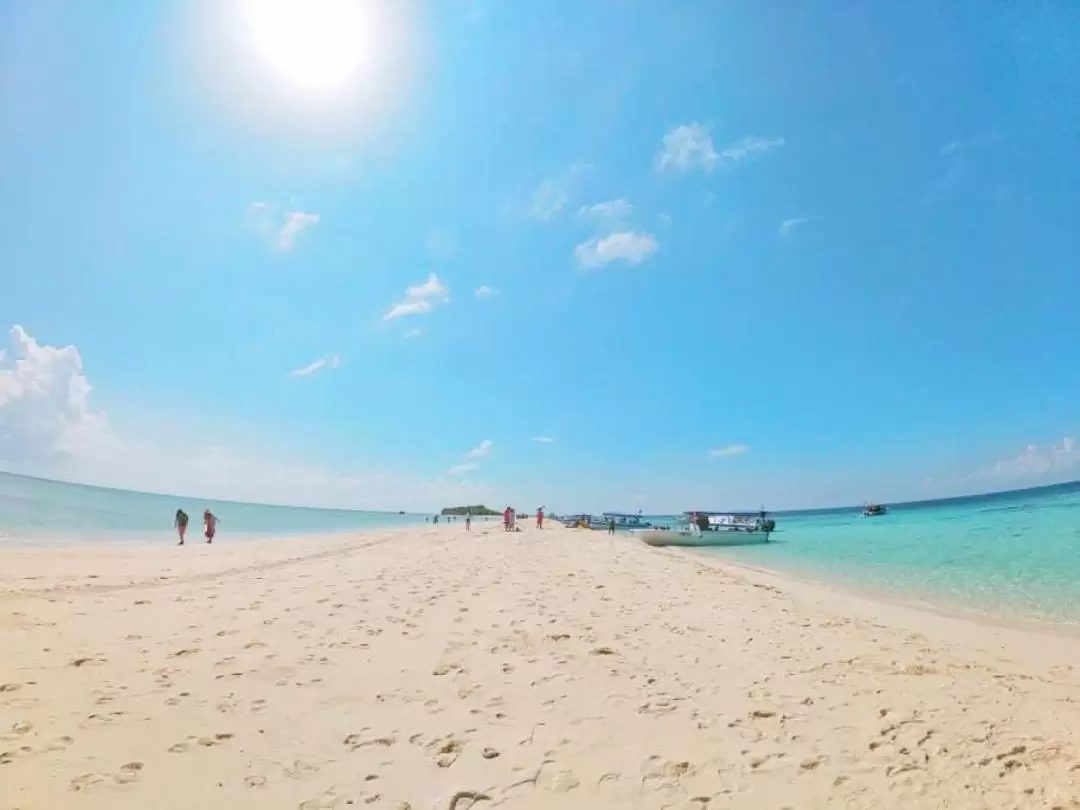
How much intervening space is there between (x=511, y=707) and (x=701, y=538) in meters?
43.5

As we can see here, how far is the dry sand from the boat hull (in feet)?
111

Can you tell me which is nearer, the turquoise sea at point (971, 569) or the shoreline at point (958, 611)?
the shoreline at point (958, 611)

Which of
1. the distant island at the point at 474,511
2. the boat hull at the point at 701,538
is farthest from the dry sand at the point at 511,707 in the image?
the distant island at the point at 474,511

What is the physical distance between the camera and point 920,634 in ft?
35.3

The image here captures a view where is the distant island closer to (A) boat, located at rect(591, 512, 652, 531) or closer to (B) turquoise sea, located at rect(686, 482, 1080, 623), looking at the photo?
(A) boat, located at rect(591, 512, 652, 531)

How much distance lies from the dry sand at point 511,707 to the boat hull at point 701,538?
33.9 meters

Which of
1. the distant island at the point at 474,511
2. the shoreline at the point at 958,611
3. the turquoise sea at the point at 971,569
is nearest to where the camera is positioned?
the shoreline at the point at 958,611

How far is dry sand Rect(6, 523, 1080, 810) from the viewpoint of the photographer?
4.45 m

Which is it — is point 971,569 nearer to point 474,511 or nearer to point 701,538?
point 701,538

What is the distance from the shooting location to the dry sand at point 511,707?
445cm

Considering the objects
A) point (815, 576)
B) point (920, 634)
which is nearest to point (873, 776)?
point (920, 634)

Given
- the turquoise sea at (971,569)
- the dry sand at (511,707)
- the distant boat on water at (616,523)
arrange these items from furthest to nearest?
the distant boat on water at (616,523)
the turquoise sea at (971,569)
the dry sand at (511,707)

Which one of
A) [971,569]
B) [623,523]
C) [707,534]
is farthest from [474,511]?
[971,569]

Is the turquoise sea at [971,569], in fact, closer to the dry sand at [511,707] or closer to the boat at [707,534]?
the dry sand at [511,707]
